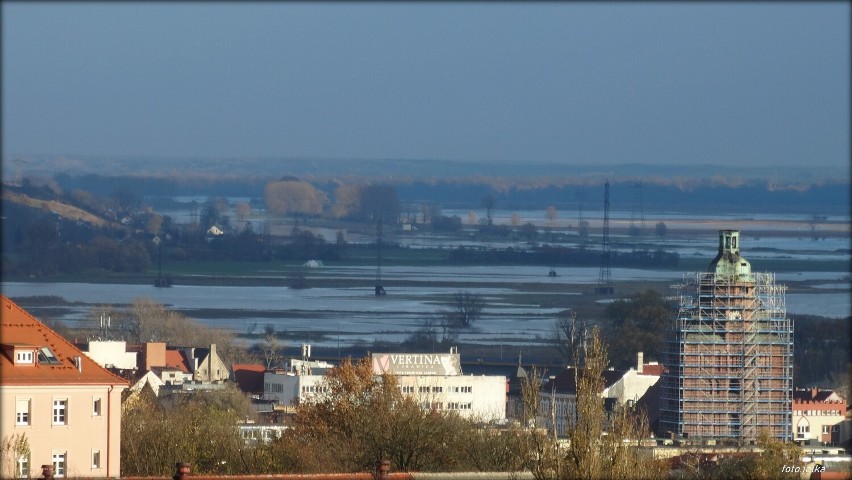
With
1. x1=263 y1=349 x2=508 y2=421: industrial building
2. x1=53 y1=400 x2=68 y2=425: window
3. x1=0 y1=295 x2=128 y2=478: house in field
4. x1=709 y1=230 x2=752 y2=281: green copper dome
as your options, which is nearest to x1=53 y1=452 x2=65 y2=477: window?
x1=0 y1=295 x2=128 y2=478: house in field

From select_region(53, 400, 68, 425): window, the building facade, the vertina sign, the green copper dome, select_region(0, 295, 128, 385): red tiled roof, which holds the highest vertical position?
the green copper dome

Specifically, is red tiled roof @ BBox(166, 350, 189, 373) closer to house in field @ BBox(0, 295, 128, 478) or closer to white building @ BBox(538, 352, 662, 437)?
white building @ BBox(538, 352, 662, 437)

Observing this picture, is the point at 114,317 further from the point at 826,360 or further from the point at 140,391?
the point at 140,391

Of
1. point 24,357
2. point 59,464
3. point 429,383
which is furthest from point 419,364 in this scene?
point 59,464

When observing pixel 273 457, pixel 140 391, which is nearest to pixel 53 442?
pixel 273 457

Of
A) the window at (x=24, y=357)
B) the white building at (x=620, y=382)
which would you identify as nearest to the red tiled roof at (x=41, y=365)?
the window at (x=24, y=357)

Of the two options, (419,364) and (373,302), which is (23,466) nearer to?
(419,364)
